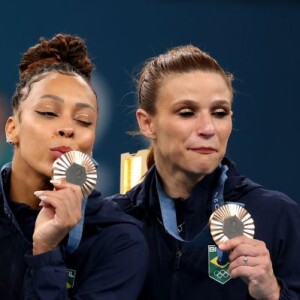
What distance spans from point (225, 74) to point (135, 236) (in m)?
0.57

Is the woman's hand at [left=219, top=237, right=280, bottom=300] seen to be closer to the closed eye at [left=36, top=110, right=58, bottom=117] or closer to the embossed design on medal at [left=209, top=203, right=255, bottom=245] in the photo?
the embossed design on medal at [left=209, top=203, right=255, bottom=245]

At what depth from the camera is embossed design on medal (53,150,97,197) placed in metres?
1.33

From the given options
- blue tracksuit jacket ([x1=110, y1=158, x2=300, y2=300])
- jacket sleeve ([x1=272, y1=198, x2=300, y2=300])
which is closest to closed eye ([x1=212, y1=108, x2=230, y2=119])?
blue tracksuit jacket ([x1=110, y1=158, x2=300, y2=300])

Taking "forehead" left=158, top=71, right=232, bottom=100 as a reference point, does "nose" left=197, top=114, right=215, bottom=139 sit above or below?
below

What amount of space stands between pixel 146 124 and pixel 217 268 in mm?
454

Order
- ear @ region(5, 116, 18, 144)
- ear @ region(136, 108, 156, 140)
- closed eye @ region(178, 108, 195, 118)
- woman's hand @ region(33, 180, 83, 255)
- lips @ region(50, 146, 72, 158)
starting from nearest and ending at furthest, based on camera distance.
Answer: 1. woman's hand @ region(33, 180, 83, 255)
2. lips @ region(50, 146, 72, 158)
3. ear @ region(5, 116, 18, 144)
4. closed eye @ region(178, 108, 195, 118)
5. ear @ region(136, 108, 156, 140)

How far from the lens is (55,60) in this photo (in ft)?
5.39

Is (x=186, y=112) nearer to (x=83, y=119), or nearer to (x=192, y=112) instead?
(x=192, y=112)

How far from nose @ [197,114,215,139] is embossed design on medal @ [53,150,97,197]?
374 millimetres

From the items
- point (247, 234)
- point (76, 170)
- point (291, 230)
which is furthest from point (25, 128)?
point (291, 230)

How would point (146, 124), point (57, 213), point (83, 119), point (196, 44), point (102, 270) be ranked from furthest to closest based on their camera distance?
point (196, 44) < point (146, 124) < point (83, 119) < point (102, 270) < point (57, 213)

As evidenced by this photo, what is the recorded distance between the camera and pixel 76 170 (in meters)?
1.33

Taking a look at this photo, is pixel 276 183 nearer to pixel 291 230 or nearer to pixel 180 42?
pixel 180 42

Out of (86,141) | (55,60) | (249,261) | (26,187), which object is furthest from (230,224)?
(55,60)
